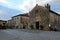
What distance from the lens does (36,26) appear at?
50.8 meters

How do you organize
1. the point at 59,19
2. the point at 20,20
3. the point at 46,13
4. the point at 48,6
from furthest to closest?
the point at 20,20, the point at 59,19, the point at 48,6, the point at 46,13

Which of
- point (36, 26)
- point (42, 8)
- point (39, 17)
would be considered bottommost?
point (36, 26)

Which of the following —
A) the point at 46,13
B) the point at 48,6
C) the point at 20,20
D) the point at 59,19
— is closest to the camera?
the point at 46,13

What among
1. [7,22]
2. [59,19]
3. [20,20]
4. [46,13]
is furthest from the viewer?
[7,22]

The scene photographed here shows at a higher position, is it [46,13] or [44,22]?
[46,13]

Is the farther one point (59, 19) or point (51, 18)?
point (59, 19)

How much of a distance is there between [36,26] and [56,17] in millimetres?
7931

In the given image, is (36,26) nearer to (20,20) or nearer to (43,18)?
(43,18)

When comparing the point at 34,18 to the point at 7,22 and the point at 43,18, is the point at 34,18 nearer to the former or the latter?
the point at 43,18

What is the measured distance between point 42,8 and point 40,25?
18.7 feet

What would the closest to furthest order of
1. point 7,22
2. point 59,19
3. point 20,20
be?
point 59,19 < point 20,20 < point 7,22

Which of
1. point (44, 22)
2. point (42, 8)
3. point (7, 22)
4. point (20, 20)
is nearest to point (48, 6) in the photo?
point (42, 8)

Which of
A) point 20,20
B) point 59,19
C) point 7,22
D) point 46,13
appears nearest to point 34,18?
point 46,13

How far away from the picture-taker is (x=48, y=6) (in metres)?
50.2
